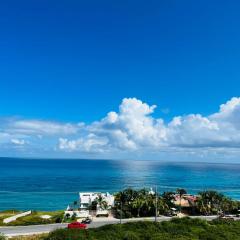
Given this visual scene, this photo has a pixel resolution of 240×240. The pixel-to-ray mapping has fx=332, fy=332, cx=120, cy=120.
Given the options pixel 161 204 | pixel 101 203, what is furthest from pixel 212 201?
pixel 101 203

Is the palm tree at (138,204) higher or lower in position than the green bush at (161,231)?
higher

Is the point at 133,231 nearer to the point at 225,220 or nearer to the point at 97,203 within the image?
the point at 225,220

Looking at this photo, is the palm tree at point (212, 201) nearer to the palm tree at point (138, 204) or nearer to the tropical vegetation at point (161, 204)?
the tropical vegetation at point (161, 204)

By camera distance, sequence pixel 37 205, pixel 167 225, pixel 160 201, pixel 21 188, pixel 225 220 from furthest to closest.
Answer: pixel 21 188 → pixel 37 205 → pixel 160 201 → pixel 225 220 → pixel 167 225

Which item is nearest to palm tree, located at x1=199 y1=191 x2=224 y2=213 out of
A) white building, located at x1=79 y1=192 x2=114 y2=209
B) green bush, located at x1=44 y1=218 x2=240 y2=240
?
green bush, located at x1=44 y1=218 x2=240 y2=240

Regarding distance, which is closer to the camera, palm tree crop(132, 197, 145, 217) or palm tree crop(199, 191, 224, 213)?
palm tree crop(132, 197, 145, 217)

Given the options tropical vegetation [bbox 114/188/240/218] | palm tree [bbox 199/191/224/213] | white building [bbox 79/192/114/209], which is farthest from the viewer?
white building [bbox 79/192/114/209]

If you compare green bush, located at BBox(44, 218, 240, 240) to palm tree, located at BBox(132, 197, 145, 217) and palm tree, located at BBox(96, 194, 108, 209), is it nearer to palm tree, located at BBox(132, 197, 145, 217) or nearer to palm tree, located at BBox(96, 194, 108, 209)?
palm tree, located at BBox(132, 197, 145, 217)

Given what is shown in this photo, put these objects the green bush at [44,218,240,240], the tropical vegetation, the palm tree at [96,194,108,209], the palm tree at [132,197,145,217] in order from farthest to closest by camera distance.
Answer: the palm tree at [96,194,108,209] < the tropical vegetation < the palm tree at [132,197,145,217] < the green bush at [44,218,240,240]

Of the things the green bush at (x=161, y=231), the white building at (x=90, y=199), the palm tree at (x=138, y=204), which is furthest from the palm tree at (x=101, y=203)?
the green bush at (x=161, y=231)

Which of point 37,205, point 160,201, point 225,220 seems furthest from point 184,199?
point 37,205

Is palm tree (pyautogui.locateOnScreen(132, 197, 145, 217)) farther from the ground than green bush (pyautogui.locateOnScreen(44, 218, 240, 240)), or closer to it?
farther from the ground
